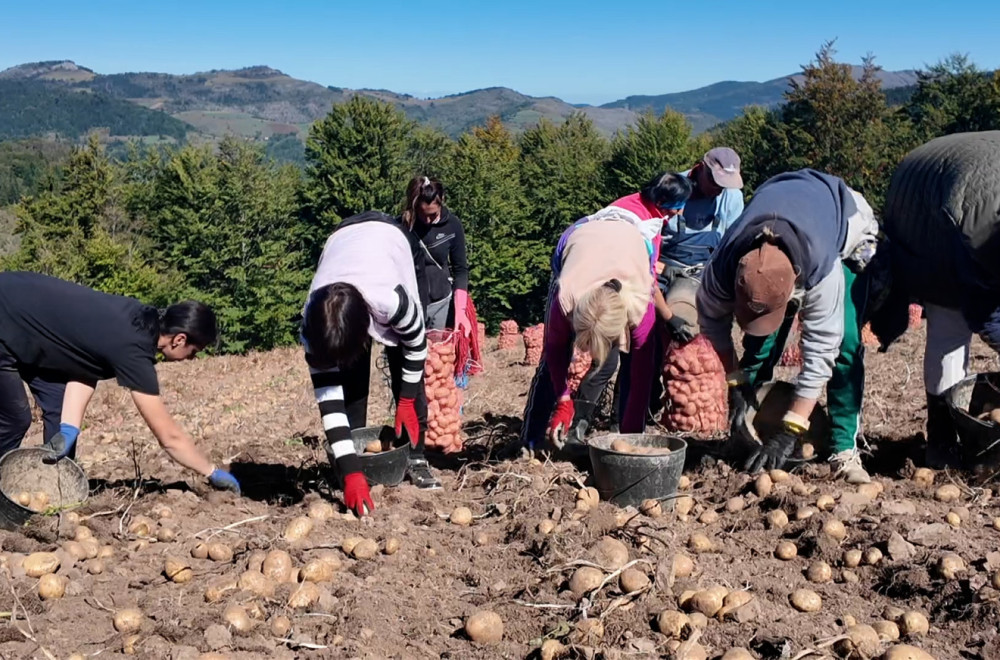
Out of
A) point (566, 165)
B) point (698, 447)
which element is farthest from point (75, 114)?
point (698, 447)

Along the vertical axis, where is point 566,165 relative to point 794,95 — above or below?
below

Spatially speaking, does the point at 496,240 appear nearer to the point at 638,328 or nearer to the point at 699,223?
the point at 699,223

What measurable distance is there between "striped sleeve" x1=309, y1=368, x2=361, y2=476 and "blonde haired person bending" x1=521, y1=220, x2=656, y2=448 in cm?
99

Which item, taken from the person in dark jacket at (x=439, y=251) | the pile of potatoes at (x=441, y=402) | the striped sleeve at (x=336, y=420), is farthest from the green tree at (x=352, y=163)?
the striped sleeve at (x=336, y=420)

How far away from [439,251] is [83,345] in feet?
9.95

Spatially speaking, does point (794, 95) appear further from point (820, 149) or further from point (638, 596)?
point (638, 596)

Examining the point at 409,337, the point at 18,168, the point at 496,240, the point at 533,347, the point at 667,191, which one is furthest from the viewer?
the point at 18,168

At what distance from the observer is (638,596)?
277 cm

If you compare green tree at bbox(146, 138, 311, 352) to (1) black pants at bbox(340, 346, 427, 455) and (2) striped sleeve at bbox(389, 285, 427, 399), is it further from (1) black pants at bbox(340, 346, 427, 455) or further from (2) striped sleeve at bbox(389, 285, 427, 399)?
(2) striped sleeve at bbox(389, 285, 427, 399)

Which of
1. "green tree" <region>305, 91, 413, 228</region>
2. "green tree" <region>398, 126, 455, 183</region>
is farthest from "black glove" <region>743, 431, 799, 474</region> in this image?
"green tree" <region>398, 126, 455, 183</region>

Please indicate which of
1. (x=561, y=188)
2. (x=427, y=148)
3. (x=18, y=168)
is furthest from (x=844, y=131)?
(x=18, y=168)

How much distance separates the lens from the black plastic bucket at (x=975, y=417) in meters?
3.59

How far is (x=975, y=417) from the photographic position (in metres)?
3.79

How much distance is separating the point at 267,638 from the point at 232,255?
23.2 m
